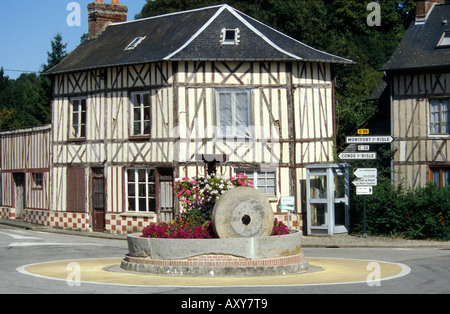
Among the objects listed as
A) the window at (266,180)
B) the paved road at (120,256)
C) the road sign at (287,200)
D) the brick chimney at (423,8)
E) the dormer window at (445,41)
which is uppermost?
the brick chimney at (423,8)

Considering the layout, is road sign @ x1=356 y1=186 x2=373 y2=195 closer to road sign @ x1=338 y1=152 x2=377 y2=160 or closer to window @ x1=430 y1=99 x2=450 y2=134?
road sign @ x1=338 y1=152 x2=377 y2=160

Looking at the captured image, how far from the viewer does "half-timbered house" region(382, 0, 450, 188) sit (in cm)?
2406

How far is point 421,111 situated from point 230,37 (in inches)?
258

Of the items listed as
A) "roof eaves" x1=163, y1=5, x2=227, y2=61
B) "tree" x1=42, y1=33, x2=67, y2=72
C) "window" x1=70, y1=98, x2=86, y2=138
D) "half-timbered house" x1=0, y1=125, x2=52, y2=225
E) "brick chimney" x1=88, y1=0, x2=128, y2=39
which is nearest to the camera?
"roof eaves" x1=163, y1=5, x2=227, y2=61

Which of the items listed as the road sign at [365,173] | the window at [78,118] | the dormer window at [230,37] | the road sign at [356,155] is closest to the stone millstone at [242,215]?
the road sign at [356,155]

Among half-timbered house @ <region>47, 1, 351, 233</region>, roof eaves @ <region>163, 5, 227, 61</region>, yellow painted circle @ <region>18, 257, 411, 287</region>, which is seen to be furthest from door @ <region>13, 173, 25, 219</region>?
yellow painted circle @ <region>18, 257, 411, 287</region>

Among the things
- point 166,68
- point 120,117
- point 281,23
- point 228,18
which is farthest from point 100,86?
point 281,23

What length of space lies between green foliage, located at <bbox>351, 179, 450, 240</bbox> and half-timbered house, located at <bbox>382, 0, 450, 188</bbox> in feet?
6.35

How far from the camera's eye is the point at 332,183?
22406mm

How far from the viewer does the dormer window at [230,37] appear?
2359 cm

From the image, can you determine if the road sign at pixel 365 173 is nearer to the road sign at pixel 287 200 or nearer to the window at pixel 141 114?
the road sign at pixel 287 200

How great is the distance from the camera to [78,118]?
85.3ft

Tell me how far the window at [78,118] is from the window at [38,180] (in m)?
2.95

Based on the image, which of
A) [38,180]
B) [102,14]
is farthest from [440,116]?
[38,180]
